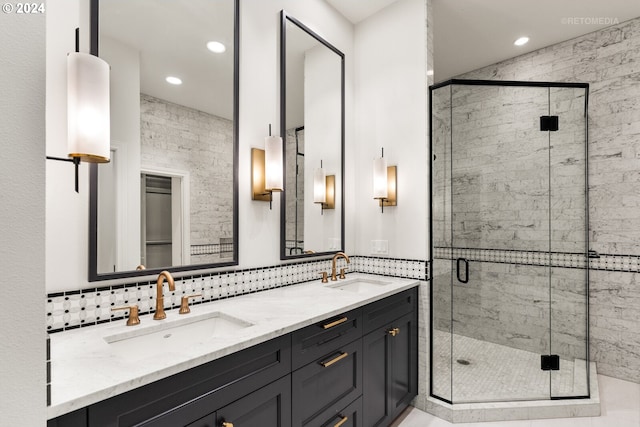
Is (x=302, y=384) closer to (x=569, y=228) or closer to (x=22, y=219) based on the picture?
(x=22, y=219)

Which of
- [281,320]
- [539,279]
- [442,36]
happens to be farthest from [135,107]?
[539,279]

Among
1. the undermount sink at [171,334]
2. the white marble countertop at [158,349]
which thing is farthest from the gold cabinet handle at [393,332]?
the undermount sink at [171,334]

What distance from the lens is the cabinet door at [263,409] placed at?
1.10m

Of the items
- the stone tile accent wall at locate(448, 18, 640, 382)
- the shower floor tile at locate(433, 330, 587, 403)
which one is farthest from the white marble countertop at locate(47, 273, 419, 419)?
the stone tile accent wall at locate(448, 18, 640, 382)

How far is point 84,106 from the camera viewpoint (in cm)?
111

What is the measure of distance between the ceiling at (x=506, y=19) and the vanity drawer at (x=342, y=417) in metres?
2.92

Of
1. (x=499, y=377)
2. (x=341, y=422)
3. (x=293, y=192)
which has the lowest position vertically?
(x=499, y=377)

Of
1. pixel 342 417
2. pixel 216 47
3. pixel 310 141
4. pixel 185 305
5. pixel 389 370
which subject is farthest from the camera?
pixel 310 141

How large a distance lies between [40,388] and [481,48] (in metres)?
3.97

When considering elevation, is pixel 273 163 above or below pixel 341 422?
above

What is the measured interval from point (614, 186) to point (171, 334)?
3649mm

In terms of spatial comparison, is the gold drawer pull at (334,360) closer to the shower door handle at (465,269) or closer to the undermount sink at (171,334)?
the undermount sink at (171,334)

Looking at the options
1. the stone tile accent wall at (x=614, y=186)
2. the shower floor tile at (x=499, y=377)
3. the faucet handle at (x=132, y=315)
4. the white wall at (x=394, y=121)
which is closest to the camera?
the faucet handle at (x=132, y=315)

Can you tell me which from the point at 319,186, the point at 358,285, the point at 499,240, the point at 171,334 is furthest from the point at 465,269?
the point at 171,334
